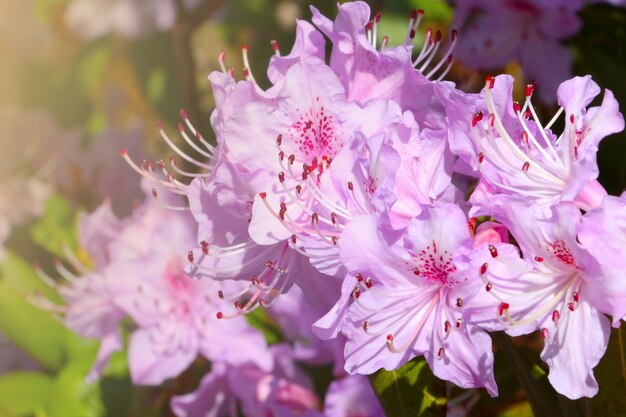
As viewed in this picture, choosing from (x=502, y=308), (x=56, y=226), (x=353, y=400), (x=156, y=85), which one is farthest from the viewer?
(x=156, y=85)

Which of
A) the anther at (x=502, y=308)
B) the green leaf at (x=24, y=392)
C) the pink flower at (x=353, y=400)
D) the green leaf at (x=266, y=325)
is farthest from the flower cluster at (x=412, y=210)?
the green leaf at (x=24, y=392)

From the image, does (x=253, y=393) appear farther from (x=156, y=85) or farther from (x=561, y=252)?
(x=156, y=85)

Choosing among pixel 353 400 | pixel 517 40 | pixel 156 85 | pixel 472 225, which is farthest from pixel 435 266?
pixel 156 85

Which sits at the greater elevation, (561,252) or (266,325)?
(561,252)

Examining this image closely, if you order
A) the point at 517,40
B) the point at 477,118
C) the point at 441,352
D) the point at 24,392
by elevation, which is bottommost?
the point at 24,392

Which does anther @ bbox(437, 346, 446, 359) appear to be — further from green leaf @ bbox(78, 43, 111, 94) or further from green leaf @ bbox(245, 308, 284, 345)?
green leaf @ bbox(78, 43, 111, 94)

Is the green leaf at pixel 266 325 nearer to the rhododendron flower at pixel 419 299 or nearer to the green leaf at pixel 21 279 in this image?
the green leaf at pixel 21 279
